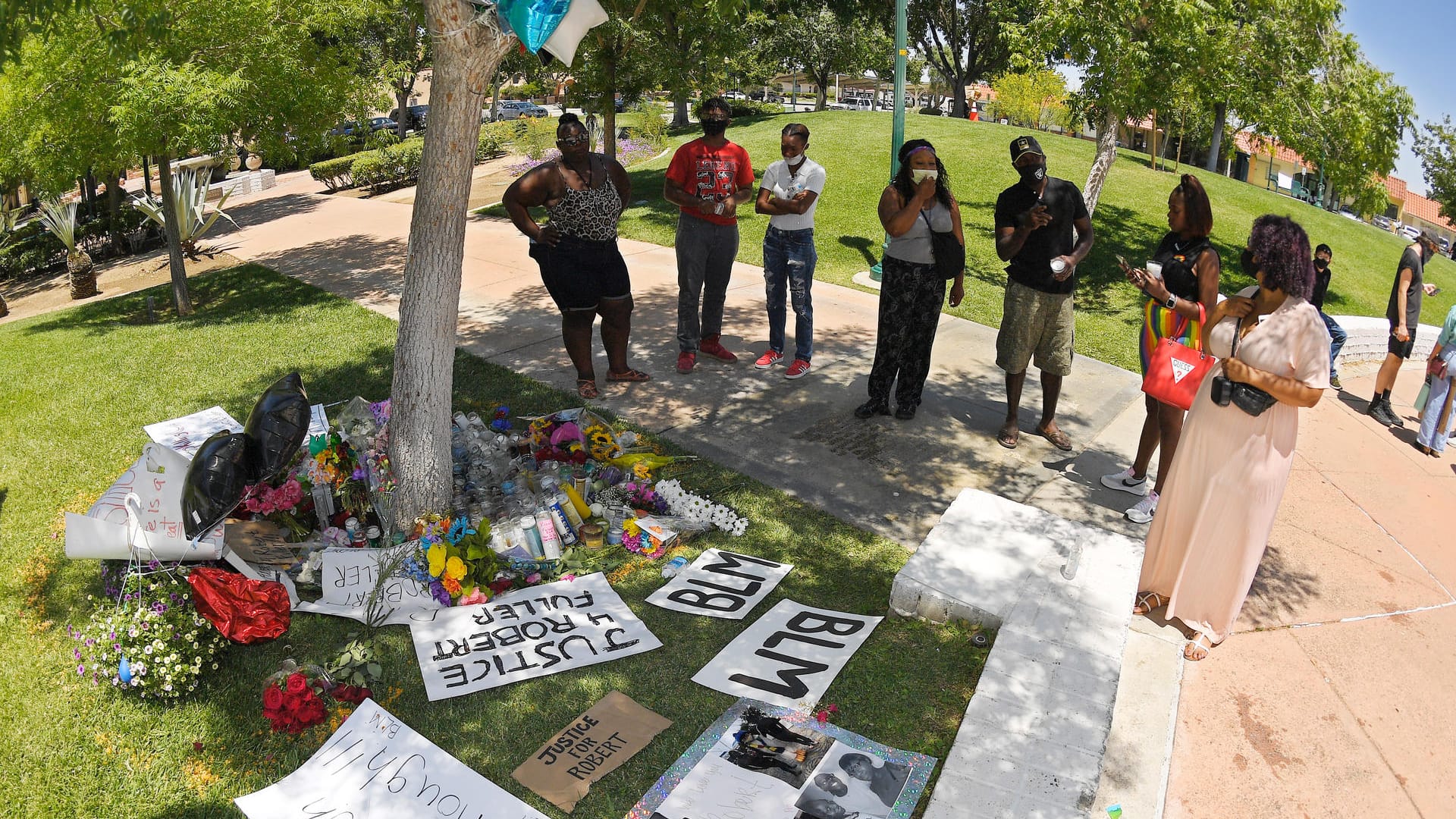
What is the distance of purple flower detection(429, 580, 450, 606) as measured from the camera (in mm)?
4172

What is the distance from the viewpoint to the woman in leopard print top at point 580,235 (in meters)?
5.62

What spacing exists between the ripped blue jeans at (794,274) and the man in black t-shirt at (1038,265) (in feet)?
5.22

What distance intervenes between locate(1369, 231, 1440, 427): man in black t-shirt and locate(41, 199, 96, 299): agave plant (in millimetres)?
15086

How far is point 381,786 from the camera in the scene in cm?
312

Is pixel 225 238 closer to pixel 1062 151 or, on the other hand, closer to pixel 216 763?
pixel 216 763

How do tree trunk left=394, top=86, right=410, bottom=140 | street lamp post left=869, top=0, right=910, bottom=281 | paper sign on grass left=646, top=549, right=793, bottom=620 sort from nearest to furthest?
paper sign on grass left=646, top=549, right=793, bottom=620
street lamp post left=869, top=0, right=910, bottom=281
tree trunk left=394, top=86, right=410, bottom=140

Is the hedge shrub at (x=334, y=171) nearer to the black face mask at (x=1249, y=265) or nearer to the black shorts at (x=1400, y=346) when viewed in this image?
the black shorts at (x=1400, y=346)

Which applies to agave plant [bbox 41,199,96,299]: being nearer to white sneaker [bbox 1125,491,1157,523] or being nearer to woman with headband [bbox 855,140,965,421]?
woman with headband [bbox 855,140,965,421]

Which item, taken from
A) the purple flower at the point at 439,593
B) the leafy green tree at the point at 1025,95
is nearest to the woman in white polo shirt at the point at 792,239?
the purple flower at the point at 439,593

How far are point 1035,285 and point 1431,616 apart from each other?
263cm

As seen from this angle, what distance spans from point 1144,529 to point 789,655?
2.41 metres

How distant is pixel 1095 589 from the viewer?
374cm

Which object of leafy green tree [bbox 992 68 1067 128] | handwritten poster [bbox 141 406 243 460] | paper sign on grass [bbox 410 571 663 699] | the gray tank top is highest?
leafy green tree [bbox 992 68 1067 128]

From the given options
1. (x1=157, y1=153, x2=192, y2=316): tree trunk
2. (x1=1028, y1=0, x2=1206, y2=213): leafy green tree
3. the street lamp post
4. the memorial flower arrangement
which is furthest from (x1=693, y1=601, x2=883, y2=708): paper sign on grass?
(x1=157, y1=153, x2=192, y2=316): tree trunk
